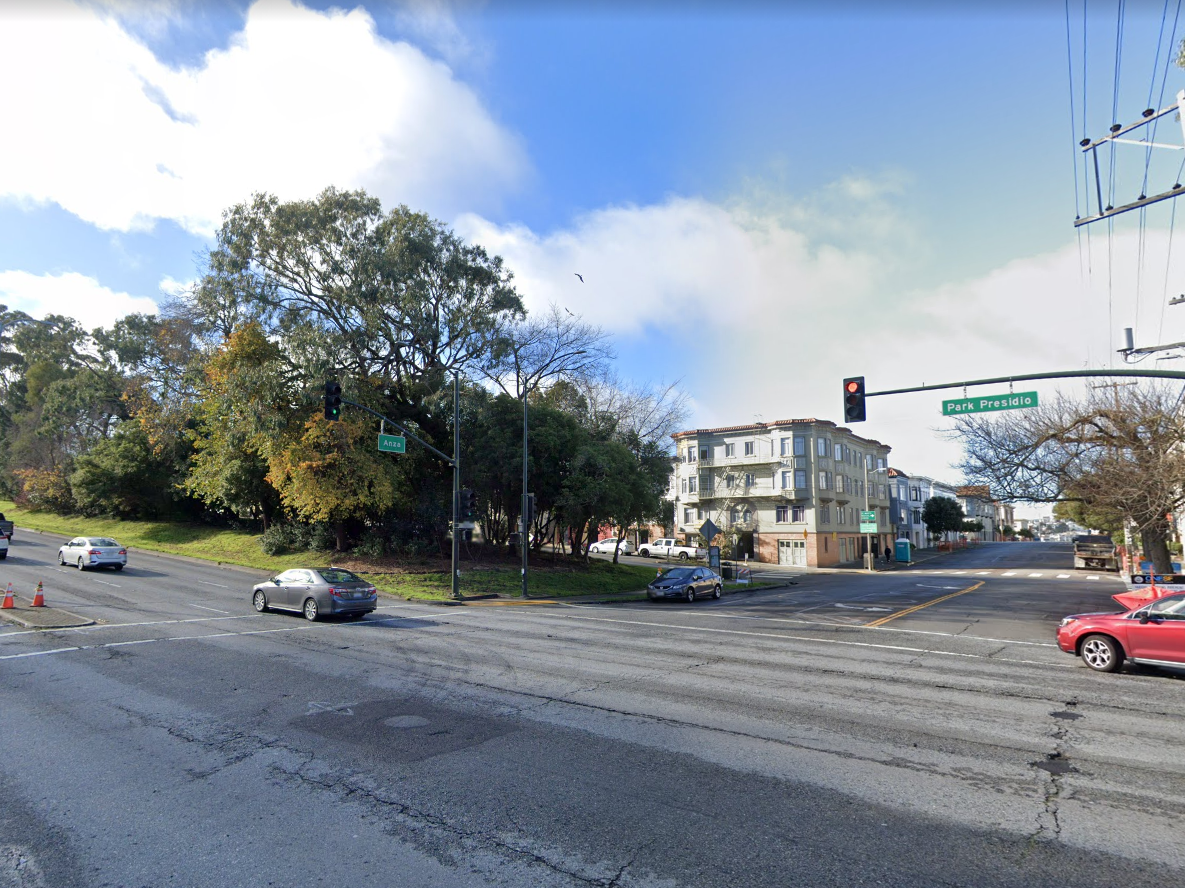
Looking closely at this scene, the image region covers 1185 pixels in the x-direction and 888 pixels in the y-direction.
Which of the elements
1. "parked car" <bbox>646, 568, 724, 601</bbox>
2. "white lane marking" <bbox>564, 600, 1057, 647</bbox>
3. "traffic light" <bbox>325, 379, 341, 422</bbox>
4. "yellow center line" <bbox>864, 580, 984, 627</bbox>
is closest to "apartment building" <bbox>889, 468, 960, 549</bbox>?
"yellow center line" <bbox>864, 580, 984, 627</bbox>

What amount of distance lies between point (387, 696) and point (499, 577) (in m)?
22.0

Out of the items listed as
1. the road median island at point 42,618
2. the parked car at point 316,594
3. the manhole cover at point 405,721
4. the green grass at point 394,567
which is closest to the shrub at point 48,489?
the green grass at point 394,567

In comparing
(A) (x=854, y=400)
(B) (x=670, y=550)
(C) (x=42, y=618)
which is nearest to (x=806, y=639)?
(A) (x=854, y=400)

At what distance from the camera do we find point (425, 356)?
112ft

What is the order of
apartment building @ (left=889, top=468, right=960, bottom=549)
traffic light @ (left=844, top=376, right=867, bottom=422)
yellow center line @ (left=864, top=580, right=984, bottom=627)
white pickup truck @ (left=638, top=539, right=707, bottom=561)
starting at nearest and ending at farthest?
1. traffic light @ (left=844, top=376, right=867, bottom=422)
2. yellow center line @ (left=864, top=580, right=984, bottom=627)
3. white pickup truck @ (left=638, top=539, right=707, bottom=561)
4. apartment building @ (left=889, top=468, right=960, bottom=549)

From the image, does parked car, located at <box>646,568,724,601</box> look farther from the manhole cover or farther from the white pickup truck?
the white pickup truck

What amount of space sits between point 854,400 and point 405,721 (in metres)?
13.6

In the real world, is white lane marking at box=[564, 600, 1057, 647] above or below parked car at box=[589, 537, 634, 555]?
below

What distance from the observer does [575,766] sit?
6.64 metres

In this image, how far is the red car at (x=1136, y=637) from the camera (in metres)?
11.4

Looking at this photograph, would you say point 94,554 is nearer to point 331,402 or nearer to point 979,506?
point 331,402

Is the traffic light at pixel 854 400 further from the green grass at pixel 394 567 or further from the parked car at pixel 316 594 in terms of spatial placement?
the green grass at pixel 394 567

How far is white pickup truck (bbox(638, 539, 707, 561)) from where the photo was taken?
57.9 meters

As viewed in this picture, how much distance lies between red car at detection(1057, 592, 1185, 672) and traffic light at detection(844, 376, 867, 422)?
6.55 meters
